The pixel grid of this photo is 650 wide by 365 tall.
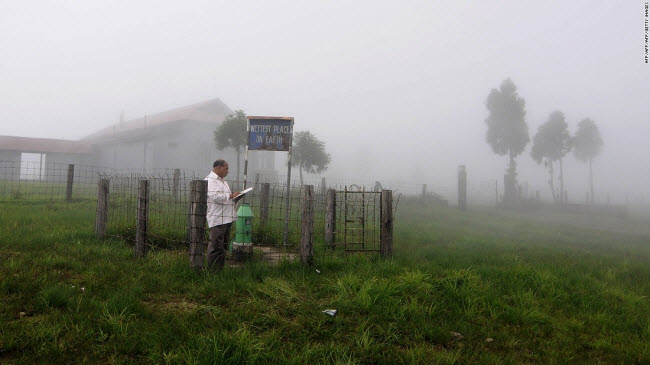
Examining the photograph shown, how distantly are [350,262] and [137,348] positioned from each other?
3.42m

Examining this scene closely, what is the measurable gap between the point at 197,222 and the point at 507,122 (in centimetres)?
3352

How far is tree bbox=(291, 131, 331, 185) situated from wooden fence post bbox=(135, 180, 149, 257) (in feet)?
68.5

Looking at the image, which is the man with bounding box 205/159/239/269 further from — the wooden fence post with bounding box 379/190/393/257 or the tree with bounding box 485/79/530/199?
the tree with bounding box 485/79/530/199

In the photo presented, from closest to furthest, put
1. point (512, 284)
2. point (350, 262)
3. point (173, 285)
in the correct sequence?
1. point (173, 285)
2. point (512, 284)
3. point (350, 262)

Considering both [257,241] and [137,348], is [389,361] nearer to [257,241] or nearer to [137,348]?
[137,348]

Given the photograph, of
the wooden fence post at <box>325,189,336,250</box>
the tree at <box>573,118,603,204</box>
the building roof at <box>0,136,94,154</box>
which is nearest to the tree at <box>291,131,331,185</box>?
the wooden fence post at <box>325,189,336,250</box>

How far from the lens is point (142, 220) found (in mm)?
5699

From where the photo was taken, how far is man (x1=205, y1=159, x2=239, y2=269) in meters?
5.38

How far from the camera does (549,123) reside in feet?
115

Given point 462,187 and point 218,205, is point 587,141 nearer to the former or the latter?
point 462,187

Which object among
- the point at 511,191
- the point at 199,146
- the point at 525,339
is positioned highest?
the point at 199,146

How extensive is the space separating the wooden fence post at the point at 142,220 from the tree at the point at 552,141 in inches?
1470

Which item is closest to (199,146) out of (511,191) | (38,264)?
(511,191)

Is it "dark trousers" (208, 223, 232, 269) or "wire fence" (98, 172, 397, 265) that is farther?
"wire fence" (98, 172, 397, 265)
